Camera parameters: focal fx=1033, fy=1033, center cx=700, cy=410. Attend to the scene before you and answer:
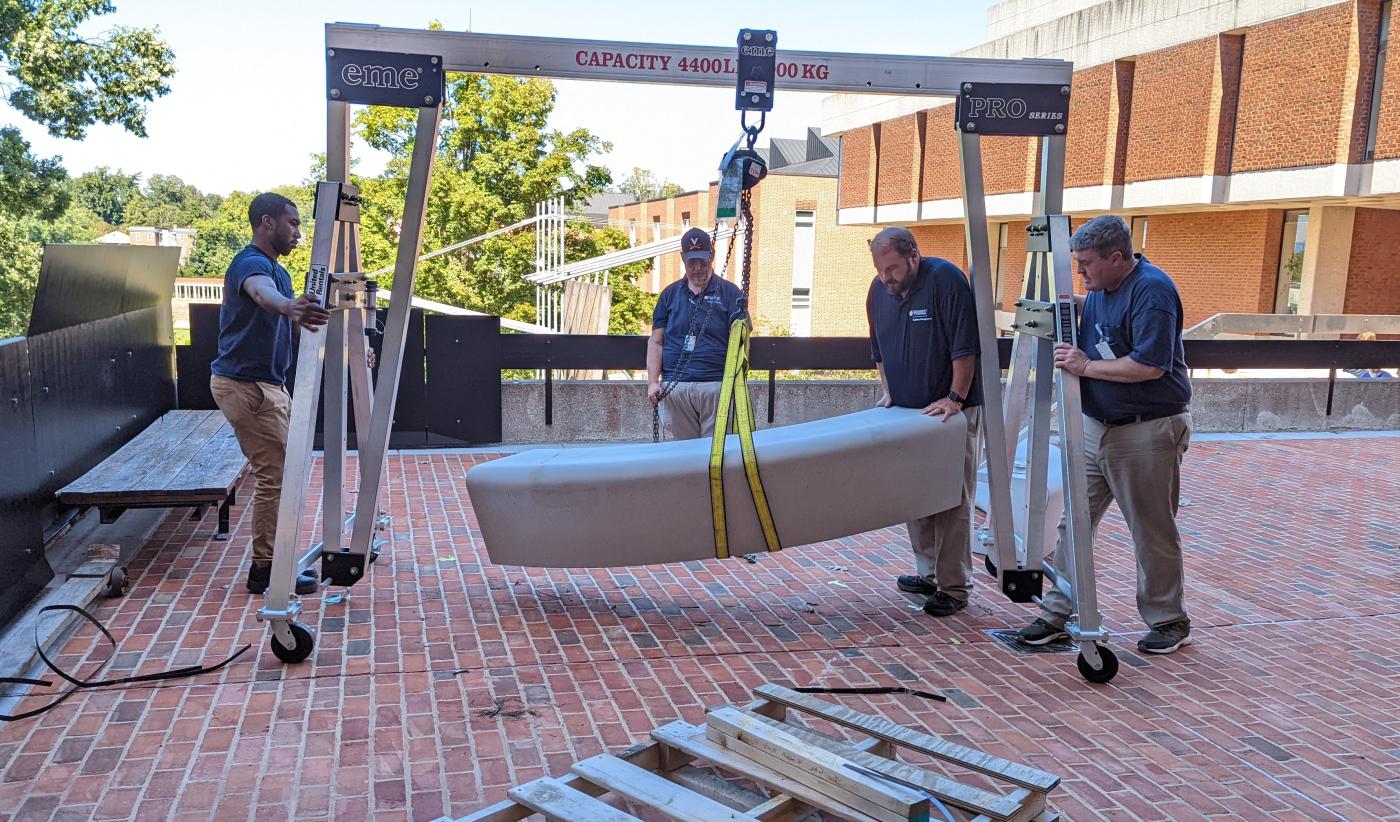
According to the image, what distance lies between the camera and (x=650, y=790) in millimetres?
3369

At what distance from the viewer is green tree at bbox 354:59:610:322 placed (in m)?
27.1

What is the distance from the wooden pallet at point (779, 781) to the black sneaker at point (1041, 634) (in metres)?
1.59

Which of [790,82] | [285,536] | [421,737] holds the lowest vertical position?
[421,737]

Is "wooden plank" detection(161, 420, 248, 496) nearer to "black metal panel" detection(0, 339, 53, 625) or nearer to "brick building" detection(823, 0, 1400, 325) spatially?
"black metal panel" detection(0, 339, 53, 625)

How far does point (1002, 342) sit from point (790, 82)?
644 centimetres

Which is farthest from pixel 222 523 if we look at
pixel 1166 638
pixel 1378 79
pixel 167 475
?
pixel 1378 79

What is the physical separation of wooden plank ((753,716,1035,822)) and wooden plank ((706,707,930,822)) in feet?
0.30

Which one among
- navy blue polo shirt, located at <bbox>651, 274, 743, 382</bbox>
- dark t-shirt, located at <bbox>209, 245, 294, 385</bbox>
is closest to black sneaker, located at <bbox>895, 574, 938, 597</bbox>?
navy blue polo shirt, located at <bbox>651, 274, 743, 382</bbox>

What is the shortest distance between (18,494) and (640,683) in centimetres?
341

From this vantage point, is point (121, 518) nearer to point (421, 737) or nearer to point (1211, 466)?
point (421, 737)

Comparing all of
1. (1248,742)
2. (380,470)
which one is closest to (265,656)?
(380,470)

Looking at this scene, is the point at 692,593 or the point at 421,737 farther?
the point at 692,593

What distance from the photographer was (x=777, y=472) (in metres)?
5.23

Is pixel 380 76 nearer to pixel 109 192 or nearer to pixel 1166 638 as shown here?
pixel 1166 638
